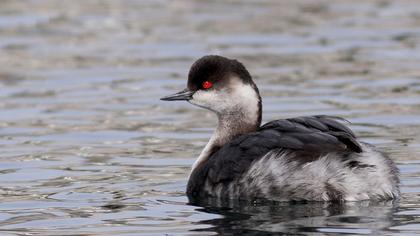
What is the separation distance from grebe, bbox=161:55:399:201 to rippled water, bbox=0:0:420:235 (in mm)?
120

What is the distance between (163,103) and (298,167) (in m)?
5.54

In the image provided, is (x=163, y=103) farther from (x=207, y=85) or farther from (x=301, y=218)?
(x=301, y=218)

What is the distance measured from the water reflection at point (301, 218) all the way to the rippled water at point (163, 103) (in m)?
0.01

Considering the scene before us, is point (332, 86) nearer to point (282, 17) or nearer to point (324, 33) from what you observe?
point (324, 33)

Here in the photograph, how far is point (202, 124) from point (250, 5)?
8.38 meters

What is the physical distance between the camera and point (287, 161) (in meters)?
8.14

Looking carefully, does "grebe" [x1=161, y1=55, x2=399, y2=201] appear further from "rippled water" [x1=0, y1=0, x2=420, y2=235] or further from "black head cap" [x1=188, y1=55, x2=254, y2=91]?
"black head cap" [x1=188, y1=55, x2=254, y2=91]

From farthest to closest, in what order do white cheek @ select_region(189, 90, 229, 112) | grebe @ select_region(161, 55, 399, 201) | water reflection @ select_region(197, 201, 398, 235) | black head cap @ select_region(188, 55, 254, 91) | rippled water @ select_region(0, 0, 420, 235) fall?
white cheek @ select_region(189, 90, 229, 112) → black head cap @ select_region(188, 55, 254, 91) → grebe @ select_region(161, 55, 399, 201) → rippled water @ select_region(0, 0, 420, 235) → water reflection @ select_region(197, 201, 398, 235)

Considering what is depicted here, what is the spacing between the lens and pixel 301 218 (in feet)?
25.3

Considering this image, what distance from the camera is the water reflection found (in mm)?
7324

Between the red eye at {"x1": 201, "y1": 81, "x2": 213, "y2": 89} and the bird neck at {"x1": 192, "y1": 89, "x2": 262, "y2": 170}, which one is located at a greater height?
the red eye at {"x1": 201, "y1": 81, "x2": 213, "y2": 89}

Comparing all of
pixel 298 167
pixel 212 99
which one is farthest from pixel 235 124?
pixel 298 167

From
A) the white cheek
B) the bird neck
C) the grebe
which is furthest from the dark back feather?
the white cheek

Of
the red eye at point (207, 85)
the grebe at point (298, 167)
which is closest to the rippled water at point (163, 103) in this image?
the grebe at point (298, 167)
